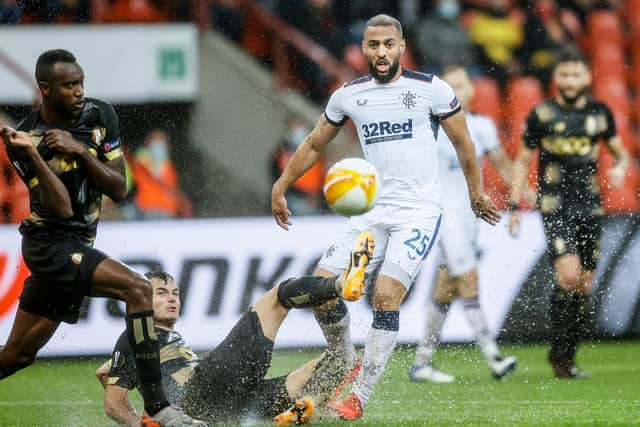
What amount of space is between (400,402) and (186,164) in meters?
6.72

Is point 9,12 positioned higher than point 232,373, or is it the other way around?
point 232,373

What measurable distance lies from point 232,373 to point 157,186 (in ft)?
22.6

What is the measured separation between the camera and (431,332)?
10039 mm

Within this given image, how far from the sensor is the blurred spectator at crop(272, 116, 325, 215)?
13.4 meters

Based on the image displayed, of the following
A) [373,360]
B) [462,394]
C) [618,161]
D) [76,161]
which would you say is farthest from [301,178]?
[76,161]

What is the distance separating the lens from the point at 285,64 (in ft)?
49.2

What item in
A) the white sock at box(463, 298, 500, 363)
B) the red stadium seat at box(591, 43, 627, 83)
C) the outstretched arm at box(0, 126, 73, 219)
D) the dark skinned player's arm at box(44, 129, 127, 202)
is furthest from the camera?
the red stadium seat at box(591, 43, 627, 83)

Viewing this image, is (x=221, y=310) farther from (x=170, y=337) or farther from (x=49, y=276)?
(x=49, y=276)

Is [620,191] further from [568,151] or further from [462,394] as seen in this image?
[462,394]

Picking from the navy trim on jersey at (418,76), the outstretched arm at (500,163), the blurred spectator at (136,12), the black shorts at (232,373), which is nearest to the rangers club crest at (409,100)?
the navy trim on jersey at (418,76)

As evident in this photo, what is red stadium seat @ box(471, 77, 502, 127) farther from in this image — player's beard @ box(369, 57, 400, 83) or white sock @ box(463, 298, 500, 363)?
player's beard @ box(369, 57, 400, 83)

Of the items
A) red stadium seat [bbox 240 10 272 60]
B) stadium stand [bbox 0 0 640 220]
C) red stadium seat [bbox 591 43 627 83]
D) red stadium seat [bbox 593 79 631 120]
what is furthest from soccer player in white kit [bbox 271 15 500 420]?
red stadium seat [bbox 591 43 627 83]

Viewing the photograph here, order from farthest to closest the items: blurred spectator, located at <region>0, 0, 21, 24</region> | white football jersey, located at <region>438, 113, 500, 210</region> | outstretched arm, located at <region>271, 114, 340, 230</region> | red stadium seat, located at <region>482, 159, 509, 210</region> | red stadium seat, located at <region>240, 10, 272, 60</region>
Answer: red stadium seat, located at <region>240, 10, 272, 60</region> → blurred spectator, located at <region>0, 0, 21, 24</region> → red stadium seat, located at <region>482, 159, 509, 210</region> → white football jersey, located at <region>438, 113, 500, 210</region> → outstretched arm, located at <region>271, 114, 340, 230</region>

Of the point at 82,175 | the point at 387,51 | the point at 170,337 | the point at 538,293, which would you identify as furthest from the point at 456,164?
the point at 82,175
